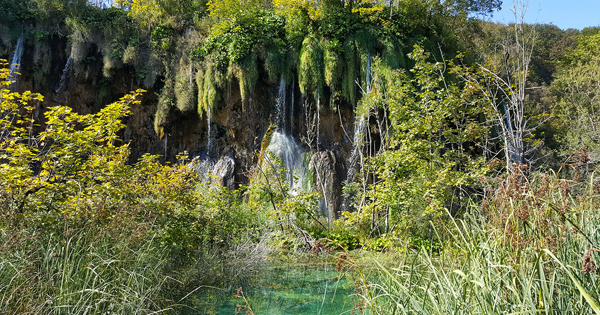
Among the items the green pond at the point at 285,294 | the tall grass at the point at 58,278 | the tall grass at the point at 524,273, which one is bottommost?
the green pond at the point at 285,294

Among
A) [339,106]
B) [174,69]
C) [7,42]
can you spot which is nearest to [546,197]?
[339,106]

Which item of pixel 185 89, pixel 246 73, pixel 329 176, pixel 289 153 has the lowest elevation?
pixel 329 176

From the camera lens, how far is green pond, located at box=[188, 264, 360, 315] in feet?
15.2

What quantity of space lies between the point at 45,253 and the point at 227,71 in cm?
969

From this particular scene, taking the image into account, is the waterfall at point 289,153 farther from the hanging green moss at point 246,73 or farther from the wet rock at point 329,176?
the hanging green moss at point 246,73

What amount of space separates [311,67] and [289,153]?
106 inches

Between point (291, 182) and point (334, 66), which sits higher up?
point (334, 66)

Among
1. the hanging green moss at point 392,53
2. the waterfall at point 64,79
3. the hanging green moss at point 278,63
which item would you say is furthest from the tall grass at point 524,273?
the waterfall at point 64,79

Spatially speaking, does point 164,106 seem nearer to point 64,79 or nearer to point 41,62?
point 64,79

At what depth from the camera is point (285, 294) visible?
17.2 feet

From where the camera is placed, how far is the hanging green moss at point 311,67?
1152 centimetres

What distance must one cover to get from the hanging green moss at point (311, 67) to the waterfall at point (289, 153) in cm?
160

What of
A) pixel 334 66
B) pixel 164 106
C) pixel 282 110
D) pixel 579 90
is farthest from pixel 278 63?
pixel 579 90

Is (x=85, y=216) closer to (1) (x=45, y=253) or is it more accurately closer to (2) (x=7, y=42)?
(1) (x=45, y=253)
